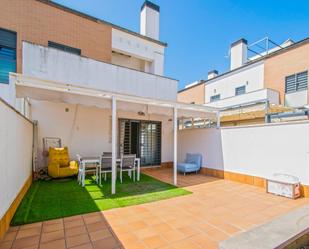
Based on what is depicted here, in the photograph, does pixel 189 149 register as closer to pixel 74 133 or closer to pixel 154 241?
pixel 74 133

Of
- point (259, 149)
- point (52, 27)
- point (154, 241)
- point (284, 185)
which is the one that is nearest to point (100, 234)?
point (154, 241)

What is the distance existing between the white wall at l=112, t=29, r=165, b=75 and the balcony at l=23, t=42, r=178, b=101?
7.10 ft

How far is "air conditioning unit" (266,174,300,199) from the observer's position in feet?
19.1

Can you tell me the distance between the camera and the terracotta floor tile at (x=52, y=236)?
342 cm

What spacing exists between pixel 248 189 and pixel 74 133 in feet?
26.2

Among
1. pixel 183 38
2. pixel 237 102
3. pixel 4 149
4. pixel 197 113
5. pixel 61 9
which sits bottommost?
pixel 4 149

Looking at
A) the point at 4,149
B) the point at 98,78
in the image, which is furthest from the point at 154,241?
the point at 98,78

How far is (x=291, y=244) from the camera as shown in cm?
282

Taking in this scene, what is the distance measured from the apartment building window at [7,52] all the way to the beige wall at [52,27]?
19 centimetres

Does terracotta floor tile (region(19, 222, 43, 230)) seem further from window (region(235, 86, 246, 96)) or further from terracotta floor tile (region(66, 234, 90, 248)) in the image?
window (region(235, 86, 246, 96))

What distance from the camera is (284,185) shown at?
596cm

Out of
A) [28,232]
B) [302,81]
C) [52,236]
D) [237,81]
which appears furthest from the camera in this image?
[237,81]

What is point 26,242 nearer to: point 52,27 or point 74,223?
point 74,223

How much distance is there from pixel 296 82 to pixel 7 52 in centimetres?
1720
